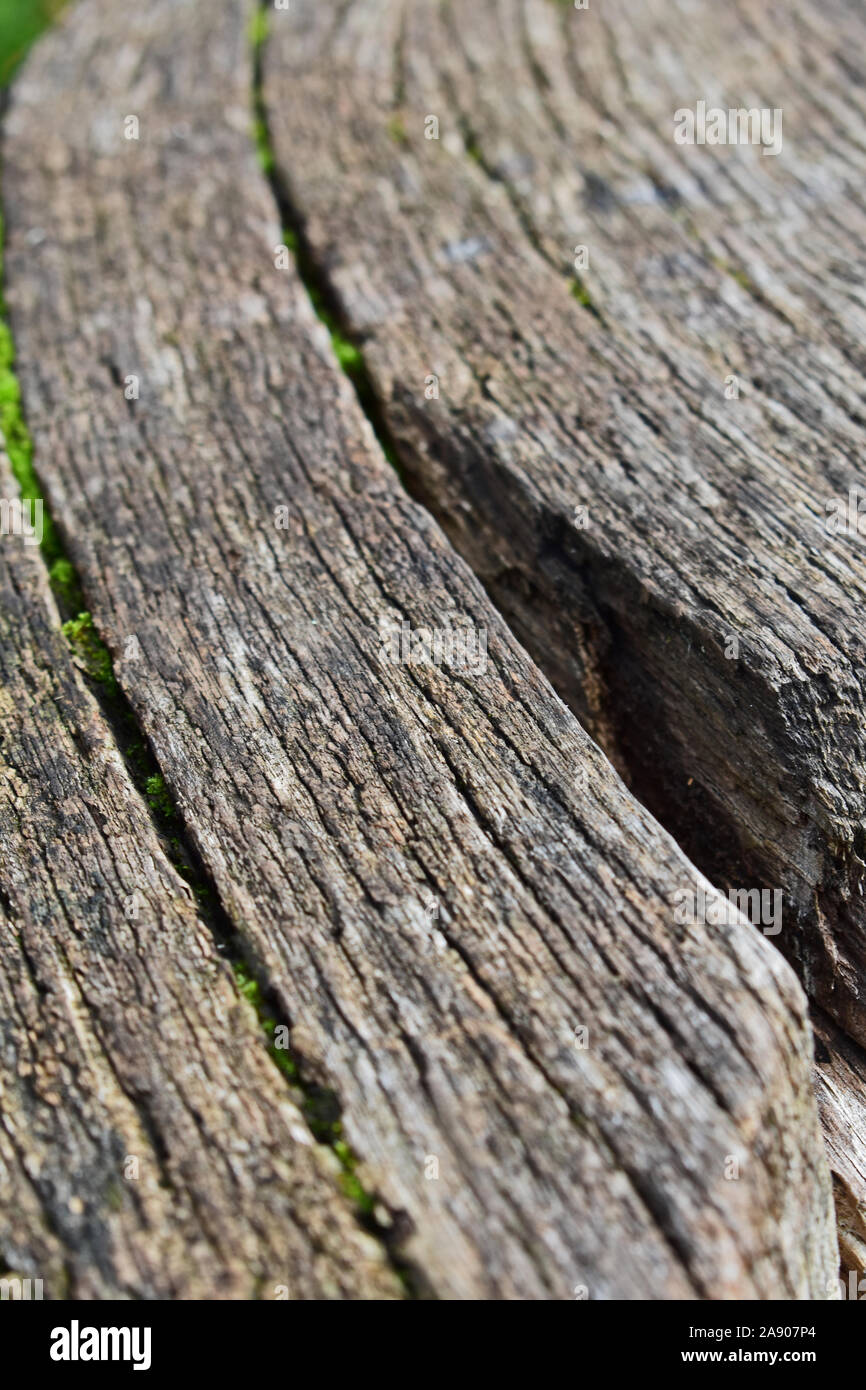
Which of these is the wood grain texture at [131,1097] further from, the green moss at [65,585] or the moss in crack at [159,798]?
the green moss at [65,585]

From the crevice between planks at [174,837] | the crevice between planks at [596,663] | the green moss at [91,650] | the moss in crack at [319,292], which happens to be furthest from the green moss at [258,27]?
the green moss at [91,650]

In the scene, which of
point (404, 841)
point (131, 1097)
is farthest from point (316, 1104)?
point (404, 841)

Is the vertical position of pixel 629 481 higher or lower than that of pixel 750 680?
higher

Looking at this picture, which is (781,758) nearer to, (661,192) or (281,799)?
(281,799)

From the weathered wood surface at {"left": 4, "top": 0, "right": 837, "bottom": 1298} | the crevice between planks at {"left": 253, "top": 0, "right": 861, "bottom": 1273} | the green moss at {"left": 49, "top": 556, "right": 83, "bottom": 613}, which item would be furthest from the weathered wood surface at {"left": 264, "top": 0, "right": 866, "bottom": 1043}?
the green moss at {"left": 49, "top": 556, "right": 83, "bottom": 613}

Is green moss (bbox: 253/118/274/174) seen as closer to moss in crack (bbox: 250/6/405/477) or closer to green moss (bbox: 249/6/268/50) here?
moss in crack (bbox: 250/6/405/477)

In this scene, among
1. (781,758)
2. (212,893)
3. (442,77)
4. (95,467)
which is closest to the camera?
(212,893)

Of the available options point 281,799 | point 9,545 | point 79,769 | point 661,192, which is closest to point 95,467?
point 9,545
